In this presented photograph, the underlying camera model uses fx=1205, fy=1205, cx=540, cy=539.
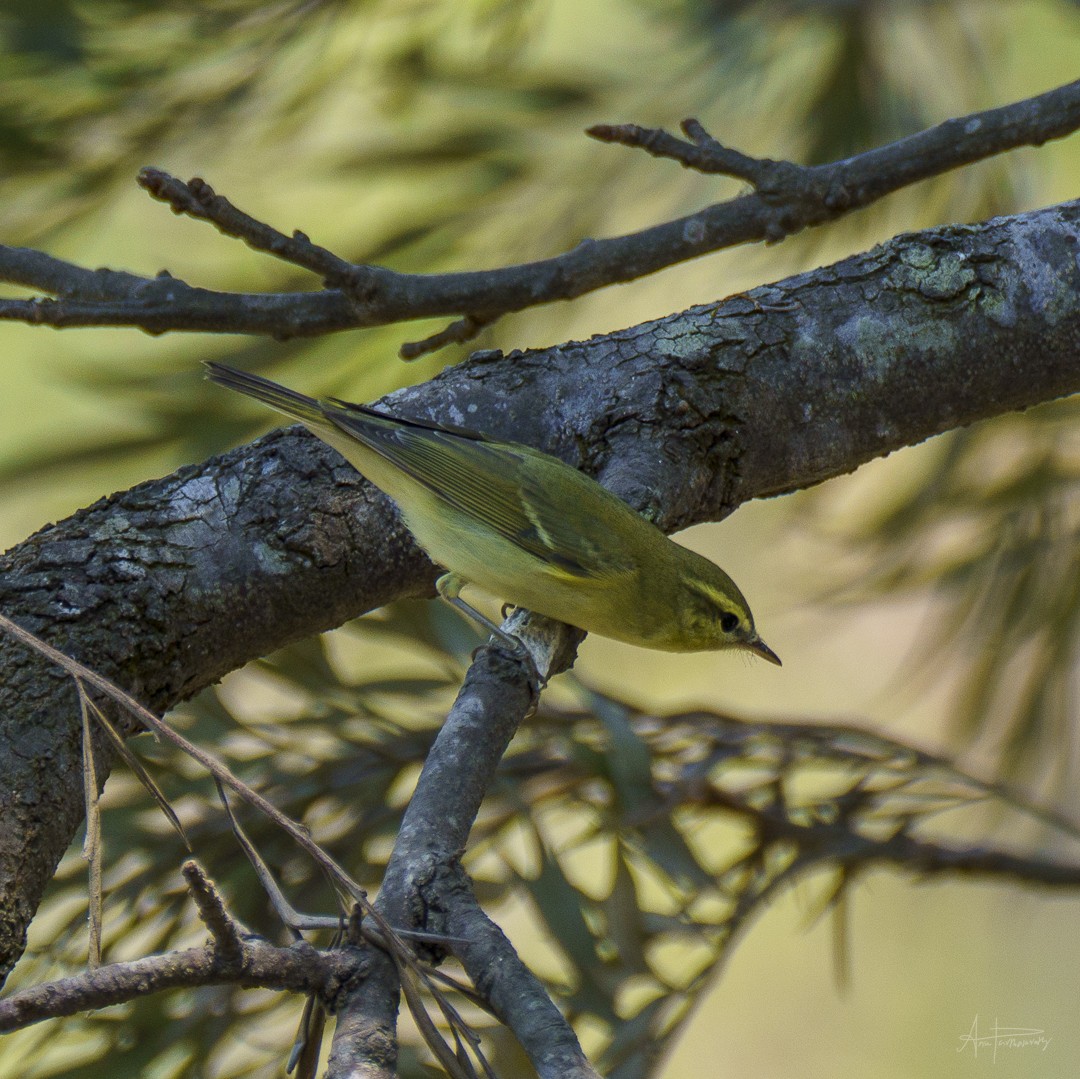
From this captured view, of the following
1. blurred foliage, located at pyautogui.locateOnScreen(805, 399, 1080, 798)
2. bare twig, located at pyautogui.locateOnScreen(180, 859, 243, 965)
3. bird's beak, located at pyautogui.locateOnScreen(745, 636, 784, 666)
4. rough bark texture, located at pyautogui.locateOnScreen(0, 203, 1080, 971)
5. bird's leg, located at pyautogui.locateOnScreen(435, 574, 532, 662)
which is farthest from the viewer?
blurred foliage, located at pyautogui.locateOnScreen(805, 399, 1080, 798)

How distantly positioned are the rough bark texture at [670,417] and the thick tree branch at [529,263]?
0.08 metres

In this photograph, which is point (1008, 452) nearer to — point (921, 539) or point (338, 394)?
point (921, 539)

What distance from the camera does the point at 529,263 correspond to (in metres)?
1.57

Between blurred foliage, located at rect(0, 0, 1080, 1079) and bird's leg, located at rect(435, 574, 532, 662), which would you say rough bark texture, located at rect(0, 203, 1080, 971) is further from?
blurred foliage, located at rect(0, 0, 1080, 1079)

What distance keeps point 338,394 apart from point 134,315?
0.74 metres

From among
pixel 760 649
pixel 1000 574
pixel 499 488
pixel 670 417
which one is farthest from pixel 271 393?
pixel 1000 574

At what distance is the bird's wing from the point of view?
1.58 m

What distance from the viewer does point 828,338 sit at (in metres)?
1.56

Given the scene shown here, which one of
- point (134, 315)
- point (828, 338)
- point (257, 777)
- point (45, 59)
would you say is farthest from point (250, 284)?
point (828, 338)

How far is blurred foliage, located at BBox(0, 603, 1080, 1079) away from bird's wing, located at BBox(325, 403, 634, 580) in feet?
0.69

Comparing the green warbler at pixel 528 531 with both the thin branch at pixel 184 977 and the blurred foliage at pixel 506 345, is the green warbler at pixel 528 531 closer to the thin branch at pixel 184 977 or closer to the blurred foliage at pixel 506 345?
the blurred foliage at pixel 506 345

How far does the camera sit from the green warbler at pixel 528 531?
5.11ft

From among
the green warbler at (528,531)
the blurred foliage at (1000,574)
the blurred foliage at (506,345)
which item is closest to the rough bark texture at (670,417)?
the green warbler at (528,531)

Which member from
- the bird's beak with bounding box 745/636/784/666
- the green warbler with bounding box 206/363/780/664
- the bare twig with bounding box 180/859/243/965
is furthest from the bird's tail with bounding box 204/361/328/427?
the bare twig with bounding box 180/859/243/965
